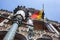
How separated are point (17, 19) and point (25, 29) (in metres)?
11.9

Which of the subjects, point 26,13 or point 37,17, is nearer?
point 26,13

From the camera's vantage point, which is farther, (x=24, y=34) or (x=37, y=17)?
(x=37, y=17)

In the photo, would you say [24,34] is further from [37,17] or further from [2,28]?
[37,17]

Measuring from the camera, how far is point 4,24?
2895 centimetres

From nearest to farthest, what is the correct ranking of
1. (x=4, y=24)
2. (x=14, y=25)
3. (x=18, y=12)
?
(x=14, y=25) → (x=18, y=12) → (x=4, y=24)

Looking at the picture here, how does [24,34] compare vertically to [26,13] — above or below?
below

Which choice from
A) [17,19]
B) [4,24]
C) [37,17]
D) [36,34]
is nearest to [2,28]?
[4,24]

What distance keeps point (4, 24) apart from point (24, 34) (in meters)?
3.87

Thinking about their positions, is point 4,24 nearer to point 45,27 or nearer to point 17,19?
point 45,27

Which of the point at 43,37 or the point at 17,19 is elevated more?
the point at 17,19

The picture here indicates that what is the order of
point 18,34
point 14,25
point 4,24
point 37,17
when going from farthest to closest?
1. point 37,17
2. point 4,24
3. point 18,34
4. point 14,25

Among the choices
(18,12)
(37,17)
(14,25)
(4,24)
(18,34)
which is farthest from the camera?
(37,17)

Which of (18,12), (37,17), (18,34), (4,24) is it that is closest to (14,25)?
(18,12)

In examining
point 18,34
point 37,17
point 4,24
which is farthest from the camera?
point 37,17
